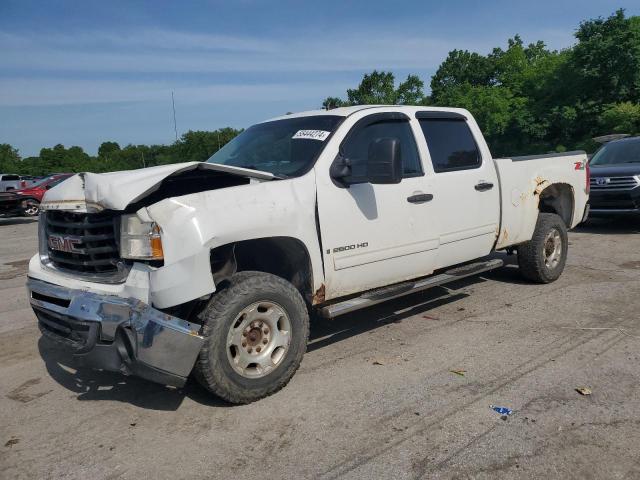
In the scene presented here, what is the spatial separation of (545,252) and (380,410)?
12.7 ft

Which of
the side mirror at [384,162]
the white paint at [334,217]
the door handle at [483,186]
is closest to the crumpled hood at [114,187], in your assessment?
the white paint at [334,217]

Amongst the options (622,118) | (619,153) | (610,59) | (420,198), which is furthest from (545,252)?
(610,59)

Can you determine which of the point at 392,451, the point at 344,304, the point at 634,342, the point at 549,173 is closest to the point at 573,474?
the point at 392,451

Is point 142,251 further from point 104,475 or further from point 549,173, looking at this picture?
point 549,173

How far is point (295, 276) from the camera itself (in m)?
4.16

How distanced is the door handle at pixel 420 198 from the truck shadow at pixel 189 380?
1281mm

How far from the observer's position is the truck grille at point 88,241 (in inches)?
139

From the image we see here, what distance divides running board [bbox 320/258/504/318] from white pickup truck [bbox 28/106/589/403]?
17 millimetres

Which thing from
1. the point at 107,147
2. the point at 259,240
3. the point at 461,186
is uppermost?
the point at 107,147

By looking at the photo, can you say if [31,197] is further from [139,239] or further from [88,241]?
[139,239]

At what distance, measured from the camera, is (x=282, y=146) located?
4.57 meters

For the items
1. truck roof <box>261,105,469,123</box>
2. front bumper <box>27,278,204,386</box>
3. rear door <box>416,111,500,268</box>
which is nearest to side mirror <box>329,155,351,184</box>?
truck roof <box>261,105,469,123</box>

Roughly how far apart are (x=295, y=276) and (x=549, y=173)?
3.62 metres

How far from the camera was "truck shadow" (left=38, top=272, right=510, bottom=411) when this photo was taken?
378cm
